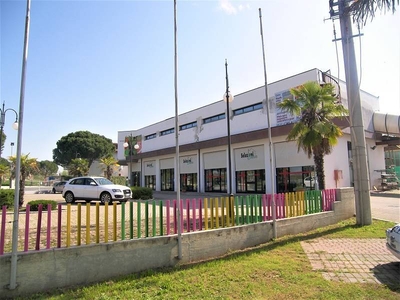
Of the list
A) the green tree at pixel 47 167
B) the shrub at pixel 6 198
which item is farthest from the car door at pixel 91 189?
the green tree at pixel 47 167

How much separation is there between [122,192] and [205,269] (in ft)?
38.7

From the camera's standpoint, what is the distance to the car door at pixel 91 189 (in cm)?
1622

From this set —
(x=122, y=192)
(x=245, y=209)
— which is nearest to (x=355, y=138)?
(x=245, y=209)

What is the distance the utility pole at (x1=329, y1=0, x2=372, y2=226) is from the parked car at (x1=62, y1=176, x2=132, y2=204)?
12.1 m

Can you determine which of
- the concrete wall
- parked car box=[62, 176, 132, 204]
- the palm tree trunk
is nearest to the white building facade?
the palm tree trunk

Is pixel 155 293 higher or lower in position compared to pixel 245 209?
lower

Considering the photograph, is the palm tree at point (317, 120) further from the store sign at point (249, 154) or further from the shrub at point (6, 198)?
the shrub at point (6, 198)

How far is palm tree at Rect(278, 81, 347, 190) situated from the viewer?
12602 mm

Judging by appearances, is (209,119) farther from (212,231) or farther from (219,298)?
(219,298)

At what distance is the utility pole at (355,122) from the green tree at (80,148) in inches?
2210

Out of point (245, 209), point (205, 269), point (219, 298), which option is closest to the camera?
point (219, 298)

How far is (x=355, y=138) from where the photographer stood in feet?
33.2

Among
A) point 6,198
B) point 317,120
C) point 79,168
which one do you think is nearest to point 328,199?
point 317,120

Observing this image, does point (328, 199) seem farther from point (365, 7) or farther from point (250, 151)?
point (250, 151)
